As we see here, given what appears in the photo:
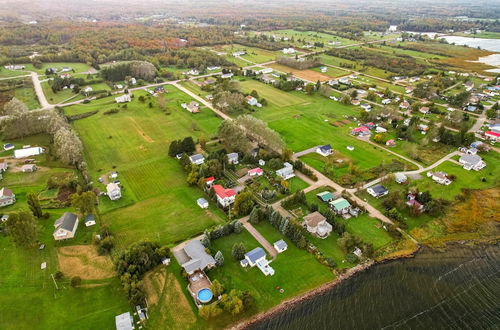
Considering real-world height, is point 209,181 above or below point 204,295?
below

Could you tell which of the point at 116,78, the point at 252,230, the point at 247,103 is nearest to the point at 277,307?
the point at 252,230

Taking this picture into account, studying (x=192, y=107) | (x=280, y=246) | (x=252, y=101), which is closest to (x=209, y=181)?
(x=280, y=246)

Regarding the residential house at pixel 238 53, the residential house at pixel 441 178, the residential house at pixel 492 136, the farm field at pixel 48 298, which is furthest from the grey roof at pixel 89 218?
the residential house at pixel 238 53

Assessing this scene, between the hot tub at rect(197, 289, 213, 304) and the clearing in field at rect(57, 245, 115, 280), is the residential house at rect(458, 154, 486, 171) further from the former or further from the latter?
the clearing in field at rect(57, 245, 115, 280)

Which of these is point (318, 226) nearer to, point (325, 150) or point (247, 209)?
point (247, 209)

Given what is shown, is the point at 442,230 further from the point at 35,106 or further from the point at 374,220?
the point at 35,106

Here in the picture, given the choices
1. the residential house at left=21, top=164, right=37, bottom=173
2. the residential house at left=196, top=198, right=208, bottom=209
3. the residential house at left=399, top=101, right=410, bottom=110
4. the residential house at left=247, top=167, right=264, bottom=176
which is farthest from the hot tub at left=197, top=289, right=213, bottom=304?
the residential house at left=399, top=101, right=410, bottom=110

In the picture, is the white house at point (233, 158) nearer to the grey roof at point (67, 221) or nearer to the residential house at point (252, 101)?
the grey roof at point (67, 221)
